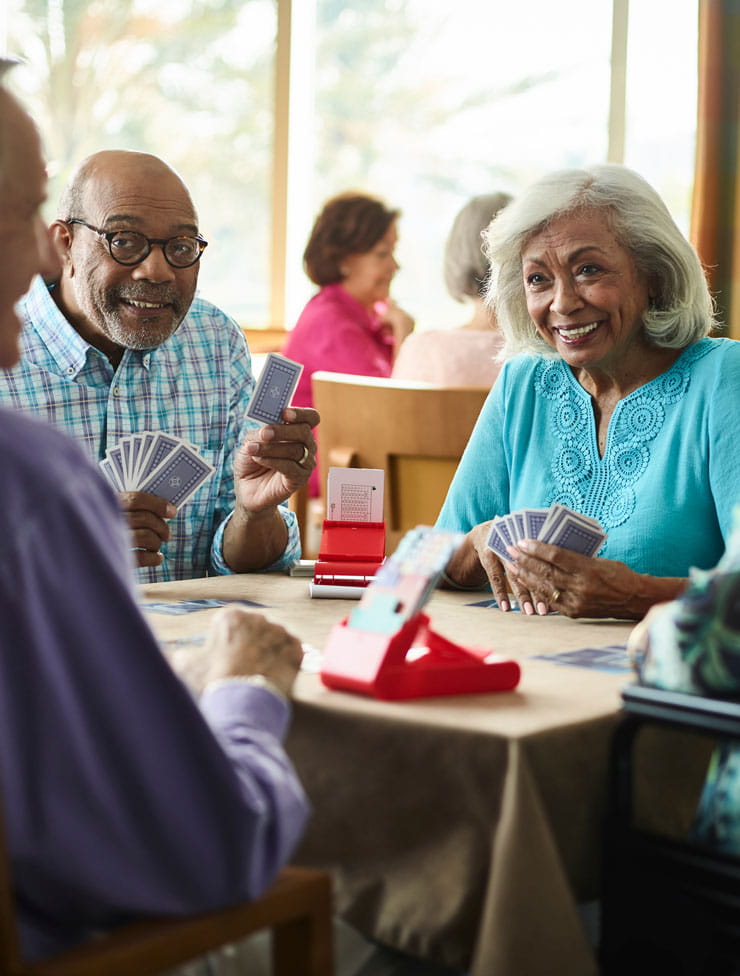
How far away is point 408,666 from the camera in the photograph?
1.34 meters

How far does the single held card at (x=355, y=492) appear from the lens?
2.03 meters

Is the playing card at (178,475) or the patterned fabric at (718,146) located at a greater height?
the patterned fabric at (718,146)

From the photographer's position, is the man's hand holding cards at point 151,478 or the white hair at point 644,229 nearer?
the man's hand holding cards at point 151,478

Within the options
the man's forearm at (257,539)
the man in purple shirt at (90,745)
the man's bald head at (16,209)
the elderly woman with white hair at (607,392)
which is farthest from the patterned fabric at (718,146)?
the man in purple shirt at (90,745)

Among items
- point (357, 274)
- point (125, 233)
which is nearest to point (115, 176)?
point (125, 233)

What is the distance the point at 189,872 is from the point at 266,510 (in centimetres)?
138

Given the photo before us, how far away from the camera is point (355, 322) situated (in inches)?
207

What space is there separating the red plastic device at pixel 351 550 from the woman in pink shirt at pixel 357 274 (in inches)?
125

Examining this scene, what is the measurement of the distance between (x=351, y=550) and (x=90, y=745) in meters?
1.15

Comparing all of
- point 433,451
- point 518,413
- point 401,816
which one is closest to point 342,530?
point 518,413

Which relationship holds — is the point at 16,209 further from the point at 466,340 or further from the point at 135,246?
the point at 466,340

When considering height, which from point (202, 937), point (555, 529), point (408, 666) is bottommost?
point (202, 937)

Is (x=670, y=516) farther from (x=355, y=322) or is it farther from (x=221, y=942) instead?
(x=355, y=322)

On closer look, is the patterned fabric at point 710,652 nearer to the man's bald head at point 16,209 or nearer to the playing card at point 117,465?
the man's bald head at point 16,209
